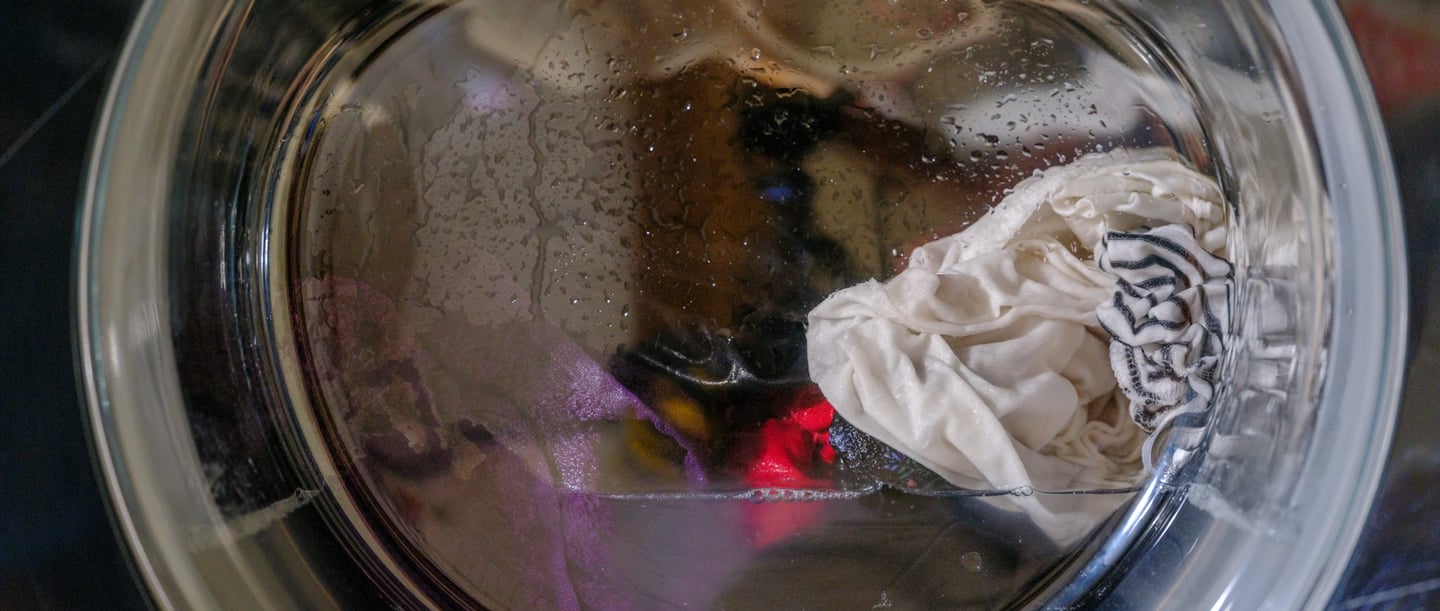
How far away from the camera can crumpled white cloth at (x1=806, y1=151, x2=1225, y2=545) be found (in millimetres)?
716

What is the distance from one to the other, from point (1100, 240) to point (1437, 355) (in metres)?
0.24

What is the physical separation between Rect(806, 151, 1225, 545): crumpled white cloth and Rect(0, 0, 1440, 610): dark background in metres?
0.18

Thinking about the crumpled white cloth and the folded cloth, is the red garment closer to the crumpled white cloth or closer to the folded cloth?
the crumpled white cloth

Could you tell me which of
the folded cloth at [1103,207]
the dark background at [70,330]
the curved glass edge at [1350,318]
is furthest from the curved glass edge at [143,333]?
the curved glass edge at [1350,318]

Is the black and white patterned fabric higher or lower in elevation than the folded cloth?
lower

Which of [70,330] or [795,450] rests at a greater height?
[70,330]

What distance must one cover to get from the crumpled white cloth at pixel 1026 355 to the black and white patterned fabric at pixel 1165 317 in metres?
0.02

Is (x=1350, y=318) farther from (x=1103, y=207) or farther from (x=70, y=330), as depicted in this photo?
(x=70, y=330)

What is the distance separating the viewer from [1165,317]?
0.70 meters

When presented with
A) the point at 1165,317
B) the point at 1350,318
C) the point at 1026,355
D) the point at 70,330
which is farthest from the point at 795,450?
the point at 70,330

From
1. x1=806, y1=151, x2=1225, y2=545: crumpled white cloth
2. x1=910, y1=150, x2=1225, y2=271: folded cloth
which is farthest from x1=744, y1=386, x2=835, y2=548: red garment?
x1=910, y1=150, x2=1225, y2=271: folded cloth

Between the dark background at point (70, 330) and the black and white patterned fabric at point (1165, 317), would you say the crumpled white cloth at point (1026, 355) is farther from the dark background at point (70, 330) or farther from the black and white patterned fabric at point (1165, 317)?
the dark background at point (70, 330)

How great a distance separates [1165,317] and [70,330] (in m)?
0.77

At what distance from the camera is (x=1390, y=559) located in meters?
0.57
